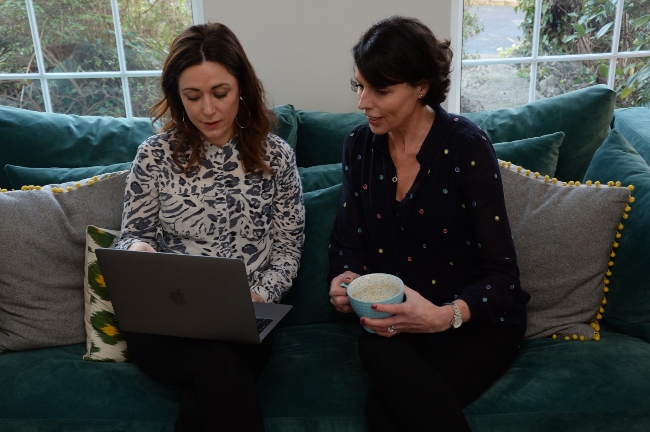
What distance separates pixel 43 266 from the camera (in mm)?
1771

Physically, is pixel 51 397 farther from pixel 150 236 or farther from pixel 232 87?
pixel 232 87

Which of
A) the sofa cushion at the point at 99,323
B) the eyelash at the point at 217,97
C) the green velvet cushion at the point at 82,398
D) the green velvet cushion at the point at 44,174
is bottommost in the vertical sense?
the green velvet cushion at the point at 82,398

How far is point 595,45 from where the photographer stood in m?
2.70

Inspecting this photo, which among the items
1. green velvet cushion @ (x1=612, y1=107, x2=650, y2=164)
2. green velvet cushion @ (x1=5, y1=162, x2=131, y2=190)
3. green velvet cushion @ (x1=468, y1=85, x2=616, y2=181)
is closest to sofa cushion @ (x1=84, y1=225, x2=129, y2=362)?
green velvet cushion @ (x1=5, y1=162, x2=131, y2=190)

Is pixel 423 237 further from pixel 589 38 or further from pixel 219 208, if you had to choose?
pixel 589 38

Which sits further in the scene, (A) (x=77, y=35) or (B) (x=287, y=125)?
(A) (x=77, y=35)

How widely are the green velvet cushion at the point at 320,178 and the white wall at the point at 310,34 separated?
0.54 metres

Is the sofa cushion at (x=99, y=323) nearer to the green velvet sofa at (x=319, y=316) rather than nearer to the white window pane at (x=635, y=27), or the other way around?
the green velvet sofa at (x=319, y=316)

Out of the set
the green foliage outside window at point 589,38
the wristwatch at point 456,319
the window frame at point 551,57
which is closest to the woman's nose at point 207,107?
the wristwatch at point 456,319

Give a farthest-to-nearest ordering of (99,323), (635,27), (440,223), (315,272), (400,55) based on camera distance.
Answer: (635,27)
(315,272)
(99,323)
(440,223)
(400,55)

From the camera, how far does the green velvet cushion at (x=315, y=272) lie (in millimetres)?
1874

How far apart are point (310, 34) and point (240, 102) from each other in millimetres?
811

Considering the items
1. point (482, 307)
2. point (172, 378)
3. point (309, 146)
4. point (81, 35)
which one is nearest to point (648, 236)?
point (482, 307)

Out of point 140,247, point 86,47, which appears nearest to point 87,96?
point 86,47
